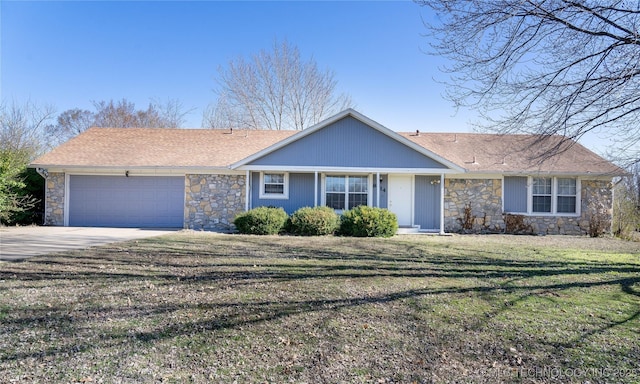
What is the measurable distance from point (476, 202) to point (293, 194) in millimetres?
7614

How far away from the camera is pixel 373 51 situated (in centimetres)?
1467

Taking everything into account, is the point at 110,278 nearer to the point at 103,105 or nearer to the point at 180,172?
the point at 180,172

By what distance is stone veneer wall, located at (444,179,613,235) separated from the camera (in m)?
14.5

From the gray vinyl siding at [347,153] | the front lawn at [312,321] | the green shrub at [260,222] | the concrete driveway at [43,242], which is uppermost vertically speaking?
the gray vinyl siding at [347,153]

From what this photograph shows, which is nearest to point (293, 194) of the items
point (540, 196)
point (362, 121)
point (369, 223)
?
point (369, 223)

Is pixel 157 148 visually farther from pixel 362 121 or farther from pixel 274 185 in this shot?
pixel 362 121

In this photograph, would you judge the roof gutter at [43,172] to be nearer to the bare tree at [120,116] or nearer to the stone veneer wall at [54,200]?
the stone veneer wall at [54,200]

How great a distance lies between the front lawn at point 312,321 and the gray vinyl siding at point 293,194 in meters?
7.04

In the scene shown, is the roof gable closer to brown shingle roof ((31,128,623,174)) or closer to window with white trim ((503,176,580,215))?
brown shingle roof ((31,128,623,174))

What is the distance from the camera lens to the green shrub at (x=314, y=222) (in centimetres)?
1253

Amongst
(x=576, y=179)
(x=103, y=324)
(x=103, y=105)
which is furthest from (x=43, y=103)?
(x=576, y=179)

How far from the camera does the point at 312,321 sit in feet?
13.0

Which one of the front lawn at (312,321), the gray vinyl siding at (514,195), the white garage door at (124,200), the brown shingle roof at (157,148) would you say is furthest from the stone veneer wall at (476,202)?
the white garage door at (124,200)

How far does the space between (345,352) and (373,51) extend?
1370 cm
